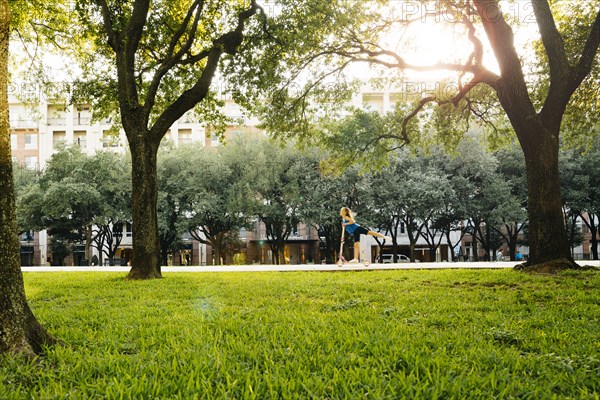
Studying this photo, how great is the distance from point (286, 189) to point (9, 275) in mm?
30190

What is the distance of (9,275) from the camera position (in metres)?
3.53

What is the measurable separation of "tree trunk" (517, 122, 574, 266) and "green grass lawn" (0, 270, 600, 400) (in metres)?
4.17

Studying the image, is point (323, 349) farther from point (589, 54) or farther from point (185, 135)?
point (185, 135)

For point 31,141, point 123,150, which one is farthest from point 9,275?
point 31,141

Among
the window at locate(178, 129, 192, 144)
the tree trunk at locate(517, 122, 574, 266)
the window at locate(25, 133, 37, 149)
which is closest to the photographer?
the tree trunk at locate(517, 122, 574, 266)

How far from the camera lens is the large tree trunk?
11.3ft

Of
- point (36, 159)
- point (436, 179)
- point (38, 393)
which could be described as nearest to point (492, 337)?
point (38, 393)

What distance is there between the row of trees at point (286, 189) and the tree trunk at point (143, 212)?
20904 mm

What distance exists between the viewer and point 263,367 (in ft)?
10.8

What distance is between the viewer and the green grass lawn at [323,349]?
2.84 metres

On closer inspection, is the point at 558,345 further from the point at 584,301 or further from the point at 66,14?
the point at 66,14

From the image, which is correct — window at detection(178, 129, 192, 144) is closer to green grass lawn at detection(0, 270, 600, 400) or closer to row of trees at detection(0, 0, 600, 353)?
row of trees at detection(0, 0, 600, 353)

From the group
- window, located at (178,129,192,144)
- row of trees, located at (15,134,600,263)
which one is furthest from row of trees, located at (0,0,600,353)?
Result: window, located at (178,129,192,144)

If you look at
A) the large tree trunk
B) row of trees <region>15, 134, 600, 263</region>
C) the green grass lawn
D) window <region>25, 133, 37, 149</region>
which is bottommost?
the green grass lawn
